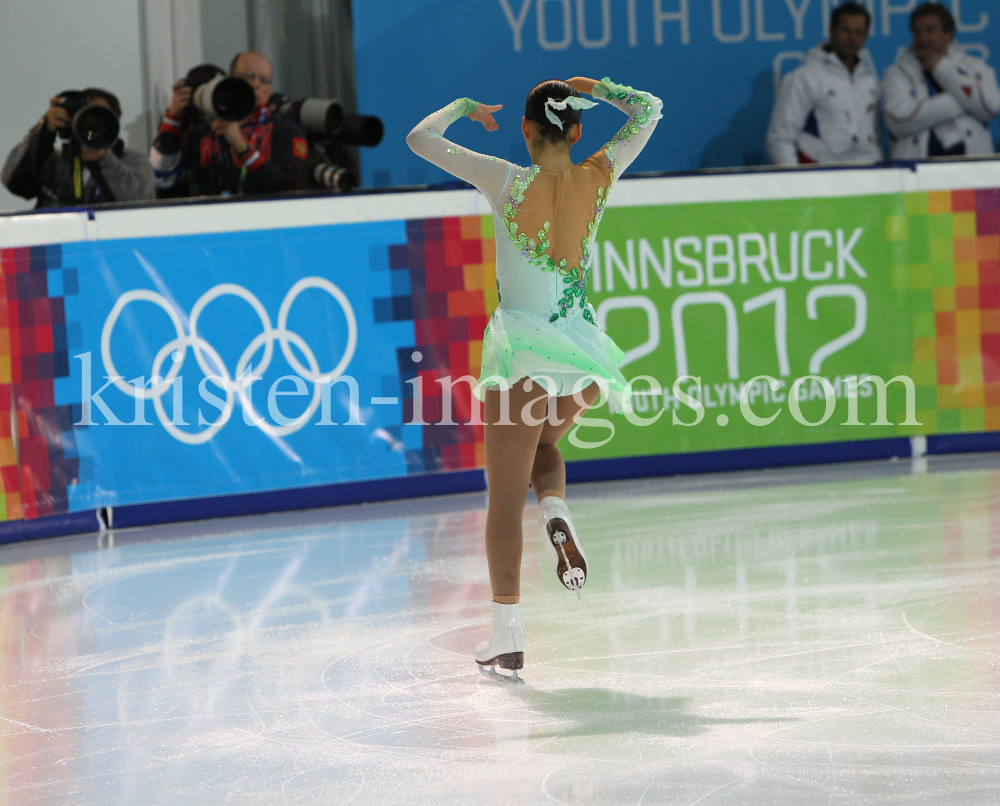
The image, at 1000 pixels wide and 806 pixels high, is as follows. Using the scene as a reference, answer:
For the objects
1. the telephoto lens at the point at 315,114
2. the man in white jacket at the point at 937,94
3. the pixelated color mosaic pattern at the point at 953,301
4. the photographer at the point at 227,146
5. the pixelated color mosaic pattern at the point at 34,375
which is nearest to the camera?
the pixelated color mosaic pattern at the point at 34,375

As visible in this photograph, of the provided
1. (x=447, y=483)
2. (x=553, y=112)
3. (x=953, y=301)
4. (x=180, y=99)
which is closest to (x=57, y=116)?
(x=180, y=99)

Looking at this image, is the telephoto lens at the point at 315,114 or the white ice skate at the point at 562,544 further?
the telephoto lens at the point at 315,114

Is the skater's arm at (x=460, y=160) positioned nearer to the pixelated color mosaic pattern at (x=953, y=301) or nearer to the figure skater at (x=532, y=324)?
the figure skater at (x=532, y=324)

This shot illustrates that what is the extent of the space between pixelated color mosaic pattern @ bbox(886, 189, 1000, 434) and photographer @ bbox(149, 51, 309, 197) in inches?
122

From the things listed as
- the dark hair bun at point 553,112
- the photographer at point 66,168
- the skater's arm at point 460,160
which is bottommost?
the skater's arm at point 460,160

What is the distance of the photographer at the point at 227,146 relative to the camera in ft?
19.2

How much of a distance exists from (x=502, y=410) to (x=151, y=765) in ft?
3.85

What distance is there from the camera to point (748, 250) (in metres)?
5.93

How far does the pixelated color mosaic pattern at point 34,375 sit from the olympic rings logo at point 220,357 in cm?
23

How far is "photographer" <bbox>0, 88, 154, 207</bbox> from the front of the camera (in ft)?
19.3

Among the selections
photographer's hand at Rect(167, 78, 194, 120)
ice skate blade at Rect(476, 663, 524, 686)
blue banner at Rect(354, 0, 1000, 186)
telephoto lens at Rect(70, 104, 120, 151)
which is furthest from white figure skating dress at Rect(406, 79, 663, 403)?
blue banner at Rect(354, 0, 1000, 186)

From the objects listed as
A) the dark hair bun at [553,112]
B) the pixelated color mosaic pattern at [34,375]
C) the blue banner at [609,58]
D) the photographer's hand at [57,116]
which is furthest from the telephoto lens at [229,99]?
the dark hair bun at [553,112]

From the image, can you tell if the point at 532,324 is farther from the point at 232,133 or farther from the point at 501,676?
the point at 232,133

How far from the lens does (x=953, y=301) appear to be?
6.10m
